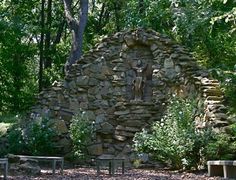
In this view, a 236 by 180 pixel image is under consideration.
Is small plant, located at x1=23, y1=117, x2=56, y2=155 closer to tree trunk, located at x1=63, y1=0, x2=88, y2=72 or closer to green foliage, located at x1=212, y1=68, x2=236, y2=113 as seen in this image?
tree trunk, located at x1=63, y1=0, x2=88, y2=72

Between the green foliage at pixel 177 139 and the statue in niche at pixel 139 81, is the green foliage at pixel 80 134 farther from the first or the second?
the statue in niche at pixel 139 81

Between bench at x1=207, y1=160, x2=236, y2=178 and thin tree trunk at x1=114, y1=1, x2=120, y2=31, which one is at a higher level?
thin tree trunk at x1=114, y1=1, x2=120, y2=31

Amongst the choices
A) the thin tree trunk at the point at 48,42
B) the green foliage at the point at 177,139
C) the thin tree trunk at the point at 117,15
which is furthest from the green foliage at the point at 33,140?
the thin tree trunk at the point at 117,15

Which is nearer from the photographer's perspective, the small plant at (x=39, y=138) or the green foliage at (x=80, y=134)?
the small plant at (x=39, y=138)

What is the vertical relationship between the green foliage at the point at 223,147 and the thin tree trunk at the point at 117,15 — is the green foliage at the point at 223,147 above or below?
below

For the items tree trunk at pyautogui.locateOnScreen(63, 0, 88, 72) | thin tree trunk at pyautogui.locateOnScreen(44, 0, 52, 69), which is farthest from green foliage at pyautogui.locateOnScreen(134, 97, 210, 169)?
thin tree trunk at pyautogui.locateOnScreen(44, 0, 52, 69)

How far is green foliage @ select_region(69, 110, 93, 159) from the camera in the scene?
10727mm

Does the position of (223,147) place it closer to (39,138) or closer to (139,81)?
(139,81)

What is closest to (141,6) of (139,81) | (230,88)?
(139,81)

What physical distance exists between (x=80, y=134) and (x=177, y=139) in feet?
8.49

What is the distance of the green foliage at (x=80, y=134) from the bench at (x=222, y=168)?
11.3 ft

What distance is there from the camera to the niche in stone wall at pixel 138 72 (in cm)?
1183

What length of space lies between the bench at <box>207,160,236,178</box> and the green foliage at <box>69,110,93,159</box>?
3.45 metres

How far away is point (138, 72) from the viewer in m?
11.9
